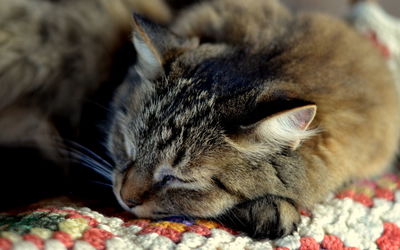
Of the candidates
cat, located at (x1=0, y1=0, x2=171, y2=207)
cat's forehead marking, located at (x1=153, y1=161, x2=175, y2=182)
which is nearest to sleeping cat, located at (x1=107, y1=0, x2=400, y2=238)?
cat's forehead marking, located at (x1=153, y1=161, x2=175, y2=182)

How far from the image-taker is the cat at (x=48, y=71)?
123 centimetres

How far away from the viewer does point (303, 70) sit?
106 centimetres

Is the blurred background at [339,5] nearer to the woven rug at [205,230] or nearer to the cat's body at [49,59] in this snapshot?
the cat's body at [49,59]

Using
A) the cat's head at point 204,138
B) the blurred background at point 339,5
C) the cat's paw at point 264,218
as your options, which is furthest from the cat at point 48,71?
the blurred background at point 339,5

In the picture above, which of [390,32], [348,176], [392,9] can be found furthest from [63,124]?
[392,9]

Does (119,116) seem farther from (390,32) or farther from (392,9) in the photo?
(392,9)

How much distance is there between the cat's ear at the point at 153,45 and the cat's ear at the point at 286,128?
0.28m

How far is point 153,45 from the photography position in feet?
3.34

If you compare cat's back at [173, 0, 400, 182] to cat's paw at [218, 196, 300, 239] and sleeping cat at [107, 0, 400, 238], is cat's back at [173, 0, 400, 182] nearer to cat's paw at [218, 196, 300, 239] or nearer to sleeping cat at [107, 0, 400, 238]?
sleeping cat at [107, 0, 400, 238]

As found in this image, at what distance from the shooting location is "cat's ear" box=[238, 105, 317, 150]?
2.78 feet

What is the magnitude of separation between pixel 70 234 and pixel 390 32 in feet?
4.99

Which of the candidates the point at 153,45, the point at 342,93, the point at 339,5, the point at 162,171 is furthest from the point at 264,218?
the point at 339,5

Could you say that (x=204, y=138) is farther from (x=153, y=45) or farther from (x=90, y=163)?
(x=90, y=163)

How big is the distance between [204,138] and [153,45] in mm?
266
